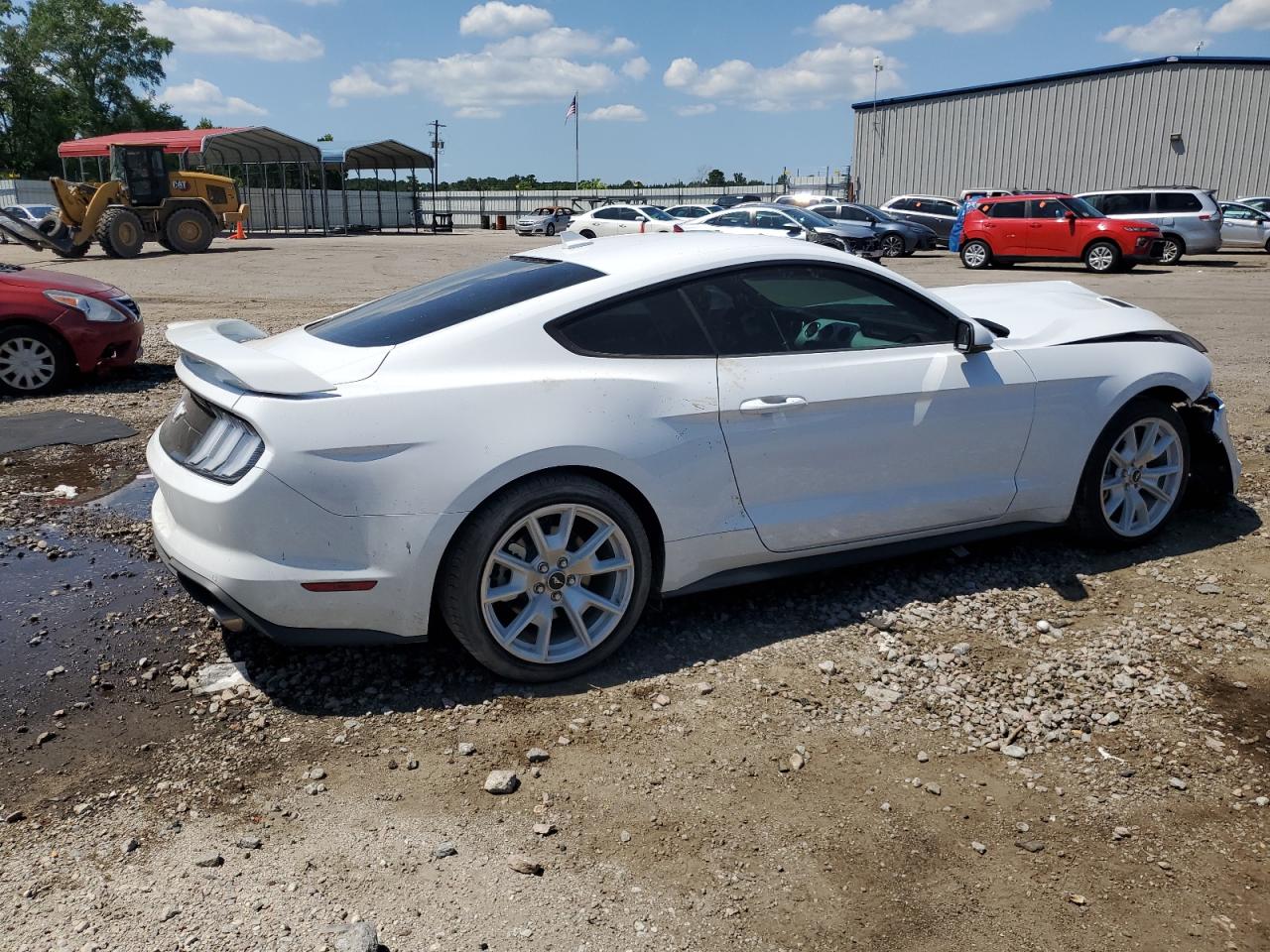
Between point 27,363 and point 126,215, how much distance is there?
68.0ft

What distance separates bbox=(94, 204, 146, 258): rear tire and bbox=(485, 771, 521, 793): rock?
1077 inches

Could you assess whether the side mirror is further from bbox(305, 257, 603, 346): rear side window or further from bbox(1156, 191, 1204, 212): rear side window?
bbox(1156, 191, 1204, 212): rear side window

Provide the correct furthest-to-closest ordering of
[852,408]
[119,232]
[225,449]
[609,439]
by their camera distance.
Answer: [119,232], [852,408], [609,439], [225,449]

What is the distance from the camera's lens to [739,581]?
3.87m

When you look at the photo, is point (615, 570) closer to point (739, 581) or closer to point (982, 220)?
point (739, 581)

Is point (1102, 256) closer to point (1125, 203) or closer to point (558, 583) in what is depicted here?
point (1125, 203)

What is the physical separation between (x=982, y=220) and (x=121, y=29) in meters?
69.8

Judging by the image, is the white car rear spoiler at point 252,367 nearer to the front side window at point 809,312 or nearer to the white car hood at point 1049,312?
the front side window at point 809,312

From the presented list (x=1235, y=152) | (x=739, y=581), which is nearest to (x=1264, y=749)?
(x=739, y=581)

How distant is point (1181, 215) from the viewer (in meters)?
24.3

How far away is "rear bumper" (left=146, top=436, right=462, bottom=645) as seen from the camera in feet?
10.4

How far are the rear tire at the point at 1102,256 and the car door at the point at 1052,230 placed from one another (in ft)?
0.81

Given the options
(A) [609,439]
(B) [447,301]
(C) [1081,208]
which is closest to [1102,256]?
(C) [1081,208]

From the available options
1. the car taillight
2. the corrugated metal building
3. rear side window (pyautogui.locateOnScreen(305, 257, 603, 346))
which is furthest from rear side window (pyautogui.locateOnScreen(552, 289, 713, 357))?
the corrugated metal building
